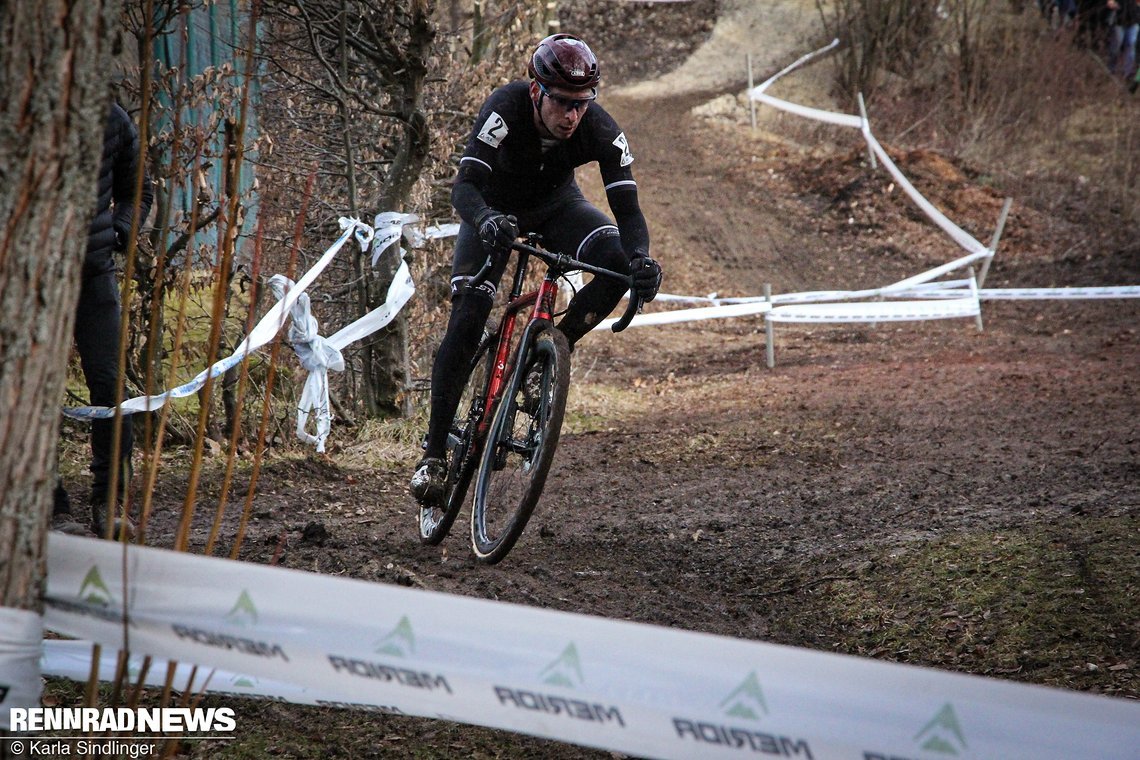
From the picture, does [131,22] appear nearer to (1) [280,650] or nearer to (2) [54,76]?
(2) [54,76]

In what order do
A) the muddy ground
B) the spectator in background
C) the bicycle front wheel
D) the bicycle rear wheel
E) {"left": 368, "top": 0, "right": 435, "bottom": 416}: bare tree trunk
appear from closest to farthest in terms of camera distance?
the muddy ground → the bicycle front wheel → the bicycle rear wheel → {"left": 368, "top": 0, "right": 435, "bottom": 416}: bare tree trunk → the spectator in background

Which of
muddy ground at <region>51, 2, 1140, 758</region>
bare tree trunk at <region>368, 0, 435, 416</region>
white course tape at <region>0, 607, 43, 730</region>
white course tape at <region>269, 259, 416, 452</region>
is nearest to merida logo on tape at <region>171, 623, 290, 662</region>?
white course tape at <region>0, 607, 43, 730</region>

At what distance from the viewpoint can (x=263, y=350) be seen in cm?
706

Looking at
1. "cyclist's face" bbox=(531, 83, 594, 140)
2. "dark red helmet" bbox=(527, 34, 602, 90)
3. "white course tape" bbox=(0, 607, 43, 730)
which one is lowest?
Result: "white course tape" bbox=(0, 607, 43, 730)

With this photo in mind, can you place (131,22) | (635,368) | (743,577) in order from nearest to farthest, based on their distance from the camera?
(743,577), (131,22), (635,368)

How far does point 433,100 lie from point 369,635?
6.97 meters

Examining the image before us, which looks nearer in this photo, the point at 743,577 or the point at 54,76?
the point at 54,76

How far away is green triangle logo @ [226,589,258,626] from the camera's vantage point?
228 cm

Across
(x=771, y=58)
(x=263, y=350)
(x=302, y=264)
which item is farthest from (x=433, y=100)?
(x=771, y=58)

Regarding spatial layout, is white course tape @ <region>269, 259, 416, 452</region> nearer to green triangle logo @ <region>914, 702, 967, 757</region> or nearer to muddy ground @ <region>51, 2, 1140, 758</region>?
muddy ground @ <region>51, 2, 1140, 758</region>

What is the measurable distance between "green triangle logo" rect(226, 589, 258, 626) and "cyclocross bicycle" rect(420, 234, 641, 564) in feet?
7.25

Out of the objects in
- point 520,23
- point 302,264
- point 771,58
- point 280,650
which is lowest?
point 280,650

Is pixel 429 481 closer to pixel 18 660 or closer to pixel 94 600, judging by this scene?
pixel 94 600

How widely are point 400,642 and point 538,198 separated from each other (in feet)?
10.8
